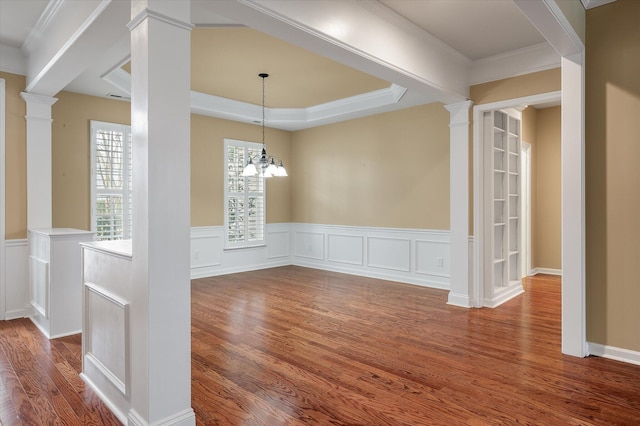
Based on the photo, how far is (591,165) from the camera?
3.24 meters

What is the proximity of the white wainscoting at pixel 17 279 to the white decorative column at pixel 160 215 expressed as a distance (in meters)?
3.17

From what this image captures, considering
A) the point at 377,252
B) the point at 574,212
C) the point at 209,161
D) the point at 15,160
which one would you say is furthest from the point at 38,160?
the point at 574,212

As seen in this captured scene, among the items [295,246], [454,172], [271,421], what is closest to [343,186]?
[295,246]

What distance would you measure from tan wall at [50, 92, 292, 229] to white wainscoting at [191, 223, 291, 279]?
235mm

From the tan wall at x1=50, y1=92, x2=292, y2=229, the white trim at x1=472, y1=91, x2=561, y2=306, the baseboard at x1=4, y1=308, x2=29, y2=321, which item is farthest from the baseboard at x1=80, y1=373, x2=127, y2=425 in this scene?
the white trim at x1=472, y1=91, x2=561, y2=306

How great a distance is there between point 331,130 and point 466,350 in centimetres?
486

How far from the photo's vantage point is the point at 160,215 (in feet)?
6.41

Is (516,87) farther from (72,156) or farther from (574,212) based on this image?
(72,156)

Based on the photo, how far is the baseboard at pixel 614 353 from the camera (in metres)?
3.05

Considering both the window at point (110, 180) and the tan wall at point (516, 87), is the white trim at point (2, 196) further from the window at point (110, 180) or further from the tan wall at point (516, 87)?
the tan wall at point (516, 87)

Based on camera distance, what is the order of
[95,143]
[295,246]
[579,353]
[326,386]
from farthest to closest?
[295,246] → [95,143] → [579,353] → [326,386]

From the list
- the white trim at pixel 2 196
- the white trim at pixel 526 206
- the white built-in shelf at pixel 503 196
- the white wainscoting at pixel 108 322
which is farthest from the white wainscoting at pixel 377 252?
the white trim at pixel 2 196

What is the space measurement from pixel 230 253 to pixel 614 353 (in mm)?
5490

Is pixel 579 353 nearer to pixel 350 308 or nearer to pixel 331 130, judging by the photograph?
pixel 350 308
